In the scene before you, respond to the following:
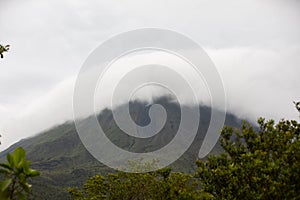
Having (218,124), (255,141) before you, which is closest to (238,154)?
(255,141)

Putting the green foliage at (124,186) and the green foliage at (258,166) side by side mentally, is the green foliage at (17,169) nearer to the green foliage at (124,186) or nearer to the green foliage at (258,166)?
the green foliage at (258,166)

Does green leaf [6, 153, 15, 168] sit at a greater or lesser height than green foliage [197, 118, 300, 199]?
greater

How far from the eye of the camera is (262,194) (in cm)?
1248

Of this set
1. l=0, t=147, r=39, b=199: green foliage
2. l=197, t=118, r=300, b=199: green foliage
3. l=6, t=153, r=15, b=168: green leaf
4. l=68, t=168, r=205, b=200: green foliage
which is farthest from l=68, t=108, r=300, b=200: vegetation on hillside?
l=6, t=153, r=15, b=168: green leaf

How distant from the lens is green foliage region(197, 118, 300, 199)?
12.5 metres

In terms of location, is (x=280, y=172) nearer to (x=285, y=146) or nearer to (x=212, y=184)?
(x=285, y=146)

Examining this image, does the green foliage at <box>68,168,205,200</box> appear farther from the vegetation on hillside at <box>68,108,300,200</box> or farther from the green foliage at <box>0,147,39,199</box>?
the green foliage at <box>0,147,39,199</box>

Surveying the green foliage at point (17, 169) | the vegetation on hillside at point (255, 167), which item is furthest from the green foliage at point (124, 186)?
the green foliage at point (17, 169)

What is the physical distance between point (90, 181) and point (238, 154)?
617 inches

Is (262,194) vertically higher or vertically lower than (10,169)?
lower

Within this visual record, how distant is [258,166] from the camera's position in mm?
12992

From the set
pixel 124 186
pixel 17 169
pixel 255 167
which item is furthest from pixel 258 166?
pixel 124 186

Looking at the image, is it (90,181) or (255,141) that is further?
(90,181)

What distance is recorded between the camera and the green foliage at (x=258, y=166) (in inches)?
492
